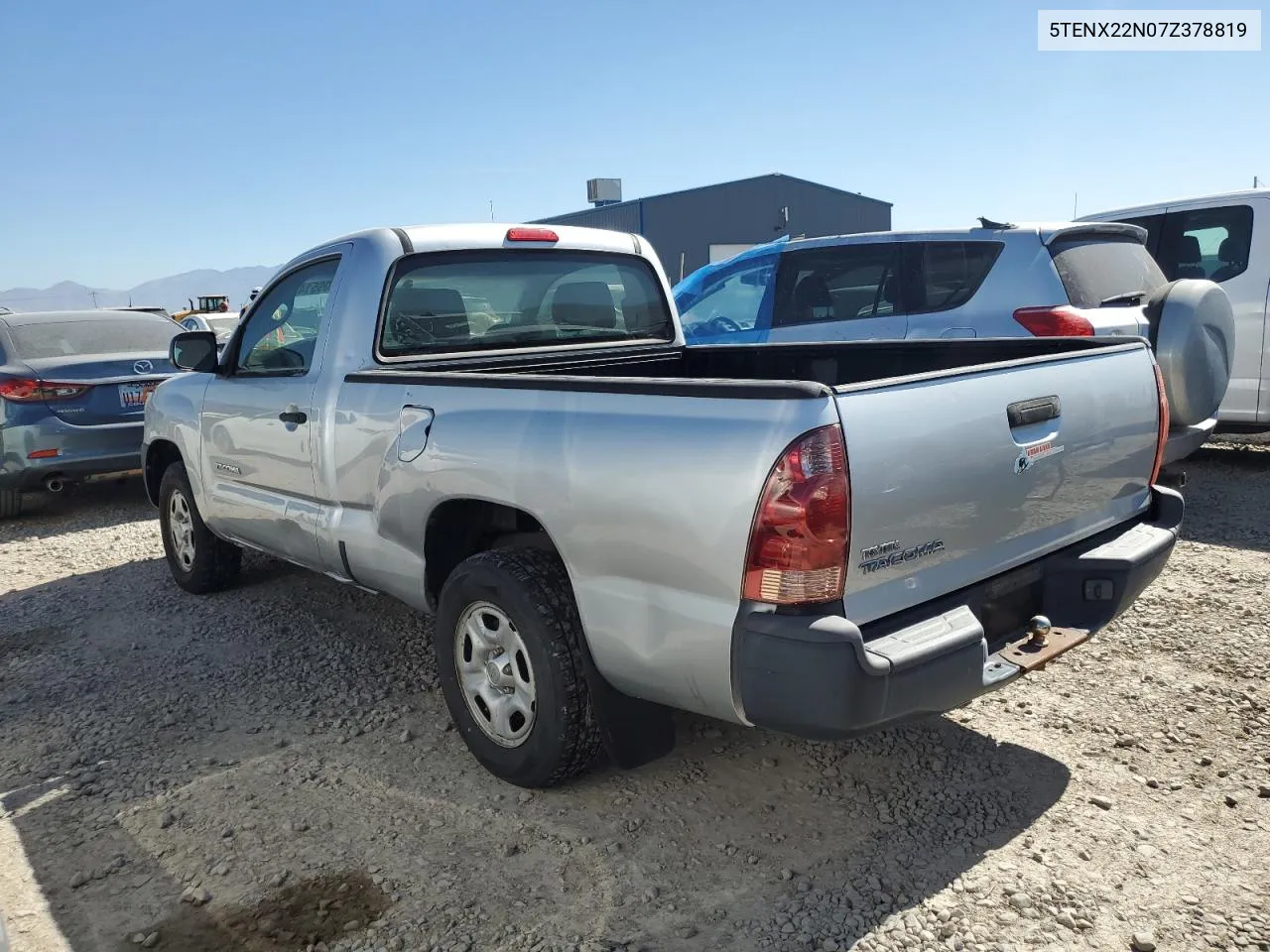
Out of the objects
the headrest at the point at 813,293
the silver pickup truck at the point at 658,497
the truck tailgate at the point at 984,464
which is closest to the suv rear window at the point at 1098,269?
the headrest at the point at 813,293

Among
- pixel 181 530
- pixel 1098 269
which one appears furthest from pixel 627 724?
pixel 1098 269


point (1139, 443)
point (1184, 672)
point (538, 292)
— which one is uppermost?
point (538, 292)

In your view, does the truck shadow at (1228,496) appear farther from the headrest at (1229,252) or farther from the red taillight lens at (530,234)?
the red taillight lens at (530,234)

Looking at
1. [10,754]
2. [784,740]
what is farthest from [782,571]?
[10,754]

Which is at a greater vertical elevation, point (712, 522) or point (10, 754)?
point (712, 522)

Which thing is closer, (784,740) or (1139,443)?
(1139,443)

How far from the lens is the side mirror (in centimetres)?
481

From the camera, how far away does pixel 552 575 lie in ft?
9.89

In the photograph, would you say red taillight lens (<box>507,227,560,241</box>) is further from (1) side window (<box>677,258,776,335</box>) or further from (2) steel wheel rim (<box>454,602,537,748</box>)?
(1) side window (<box>677,258,776,335</box>)

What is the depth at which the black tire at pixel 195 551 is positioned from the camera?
536cm

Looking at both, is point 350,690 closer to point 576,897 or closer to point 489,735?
point 489,735

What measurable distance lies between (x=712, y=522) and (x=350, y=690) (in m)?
2.35

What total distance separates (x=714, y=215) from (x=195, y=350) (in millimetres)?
29210

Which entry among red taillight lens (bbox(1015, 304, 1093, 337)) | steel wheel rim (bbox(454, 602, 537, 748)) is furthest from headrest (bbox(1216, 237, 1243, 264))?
steel wheel rim (bbox(454, 602, 537, 748))
